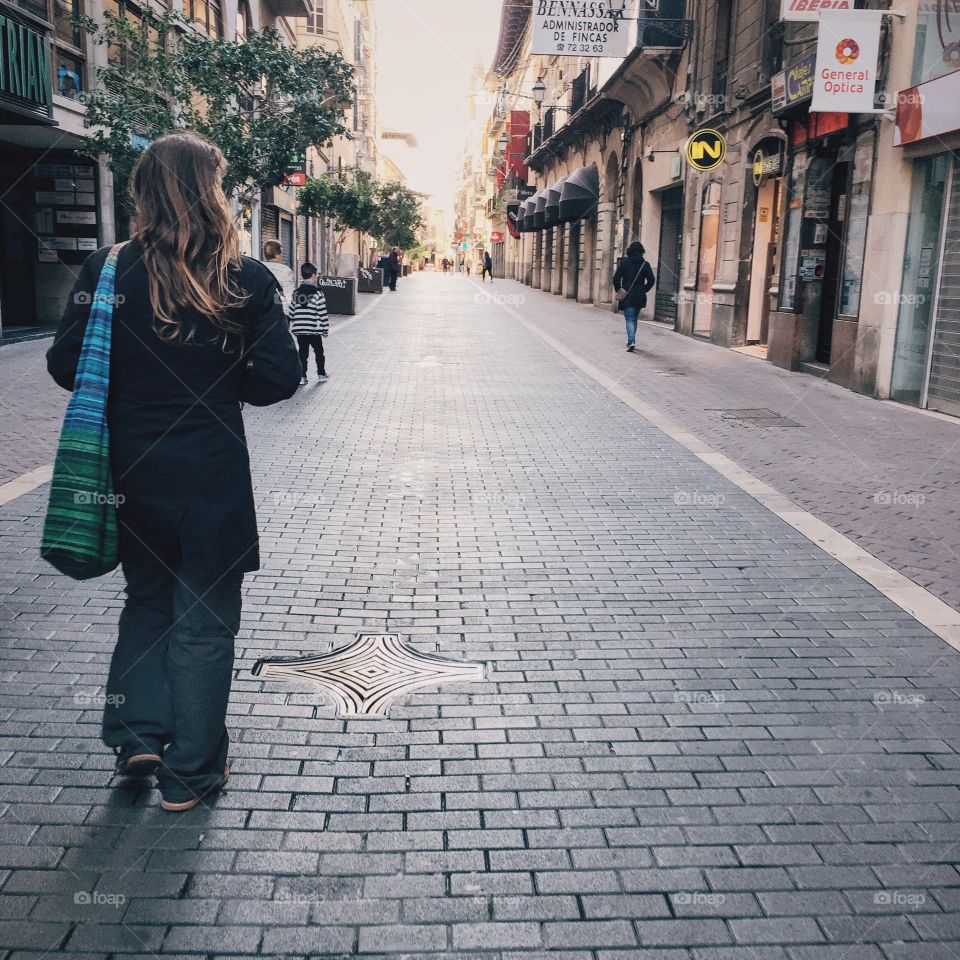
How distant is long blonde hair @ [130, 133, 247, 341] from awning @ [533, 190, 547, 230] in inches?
1535

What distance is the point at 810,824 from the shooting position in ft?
10.3

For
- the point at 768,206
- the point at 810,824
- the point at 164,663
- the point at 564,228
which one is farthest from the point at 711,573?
the point at 564,228

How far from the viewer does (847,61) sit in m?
12.3

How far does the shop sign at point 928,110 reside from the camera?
10859 mm

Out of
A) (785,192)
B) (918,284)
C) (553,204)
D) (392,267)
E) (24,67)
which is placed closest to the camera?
(918,284)

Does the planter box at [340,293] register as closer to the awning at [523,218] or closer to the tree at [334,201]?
the tree at [334,201]

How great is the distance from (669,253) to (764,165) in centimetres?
805

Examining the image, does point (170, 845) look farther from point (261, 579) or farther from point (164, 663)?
point (261, 579)

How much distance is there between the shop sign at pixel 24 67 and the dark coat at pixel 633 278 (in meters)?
9.54

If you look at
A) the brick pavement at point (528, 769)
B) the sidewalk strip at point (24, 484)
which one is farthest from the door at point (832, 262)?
the sidewalk strip at point (24, 484)

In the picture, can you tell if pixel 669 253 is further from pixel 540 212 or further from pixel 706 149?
pixel 540 212

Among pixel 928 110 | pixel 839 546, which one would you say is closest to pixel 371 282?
pixel 928 110

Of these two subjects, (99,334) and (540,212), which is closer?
(99,334)

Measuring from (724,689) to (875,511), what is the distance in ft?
11.6
